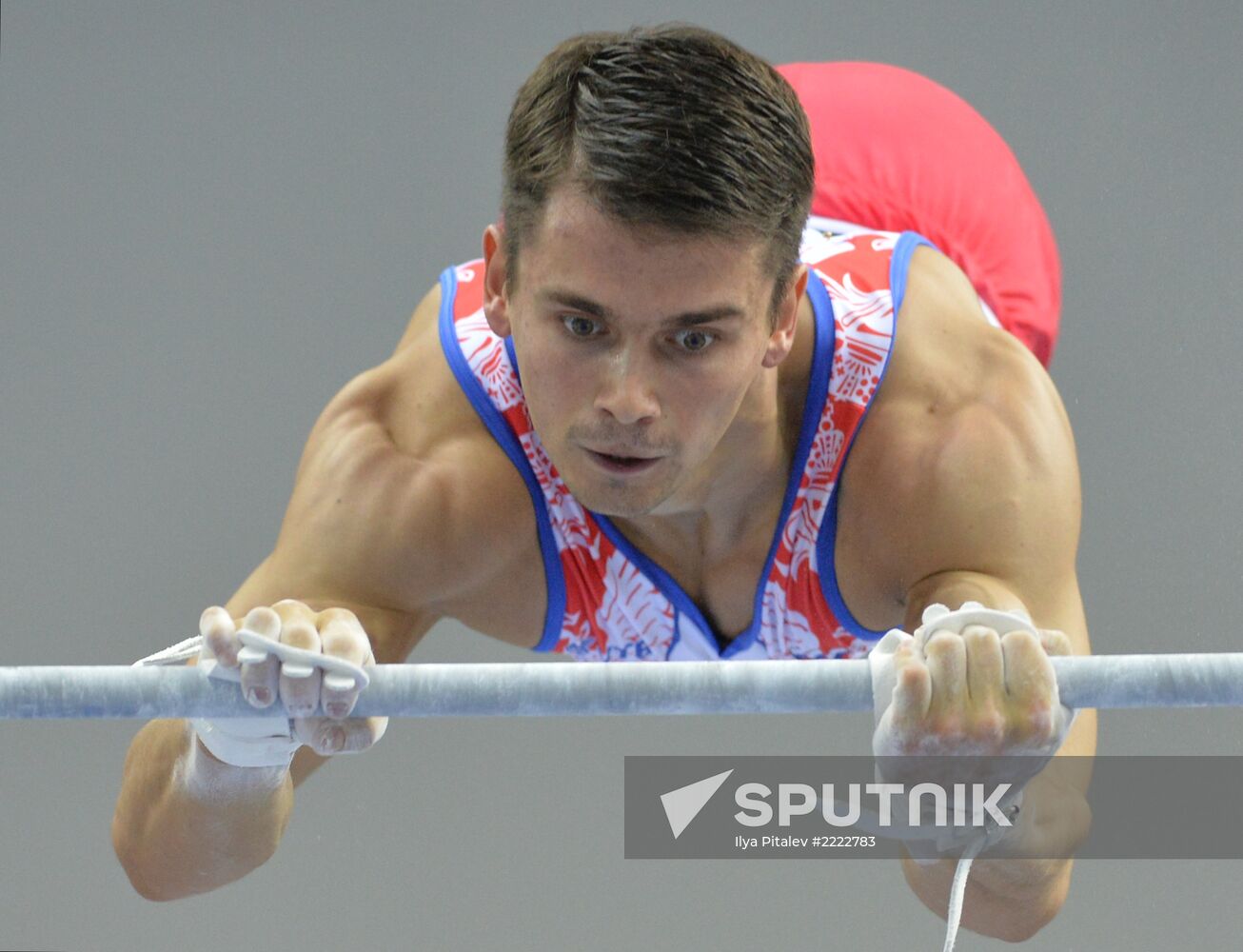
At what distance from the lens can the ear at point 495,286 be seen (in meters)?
1.18

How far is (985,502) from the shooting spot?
1.19m

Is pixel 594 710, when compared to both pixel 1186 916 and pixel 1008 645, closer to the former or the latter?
pixel 1008 645

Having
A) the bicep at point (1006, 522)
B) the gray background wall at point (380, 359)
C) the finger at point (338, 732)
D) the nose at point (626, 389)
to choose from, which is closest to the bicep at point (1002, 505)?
the bicep at point (1006, 522)

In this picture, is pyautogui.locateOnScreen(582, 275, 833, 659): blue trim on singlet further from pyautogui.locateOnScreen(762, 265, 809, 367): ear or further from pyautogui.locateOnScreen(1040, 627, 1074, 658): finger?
pyautogui.locateOnScreen(1040, 627, 1074, 658): finger

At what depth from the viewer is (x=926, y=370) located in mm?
1252

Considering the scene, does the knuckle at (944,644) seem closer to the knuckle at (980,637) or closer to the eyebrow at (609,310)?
the knuckle at (980,637)

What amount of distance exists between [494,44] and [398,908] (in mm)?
1242

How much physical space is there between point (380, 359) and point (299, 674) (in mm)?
1570

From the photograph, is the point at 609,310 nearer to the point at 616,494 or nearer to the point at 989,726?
the point at 616,494

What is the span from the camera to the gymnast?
3.39ft

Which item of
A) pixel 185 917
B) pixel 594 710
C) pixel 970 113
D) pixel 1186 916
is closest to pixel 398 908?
pixel 185 917

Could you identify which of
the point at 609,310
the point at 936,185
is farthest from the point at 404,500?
the point at 936,185

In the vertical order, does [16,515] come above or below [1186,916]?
above

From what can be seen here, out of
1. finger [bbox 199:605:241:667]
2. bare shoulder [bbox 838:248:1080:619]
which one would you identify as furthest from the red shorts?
finger [bbox 199:605:241:667]
